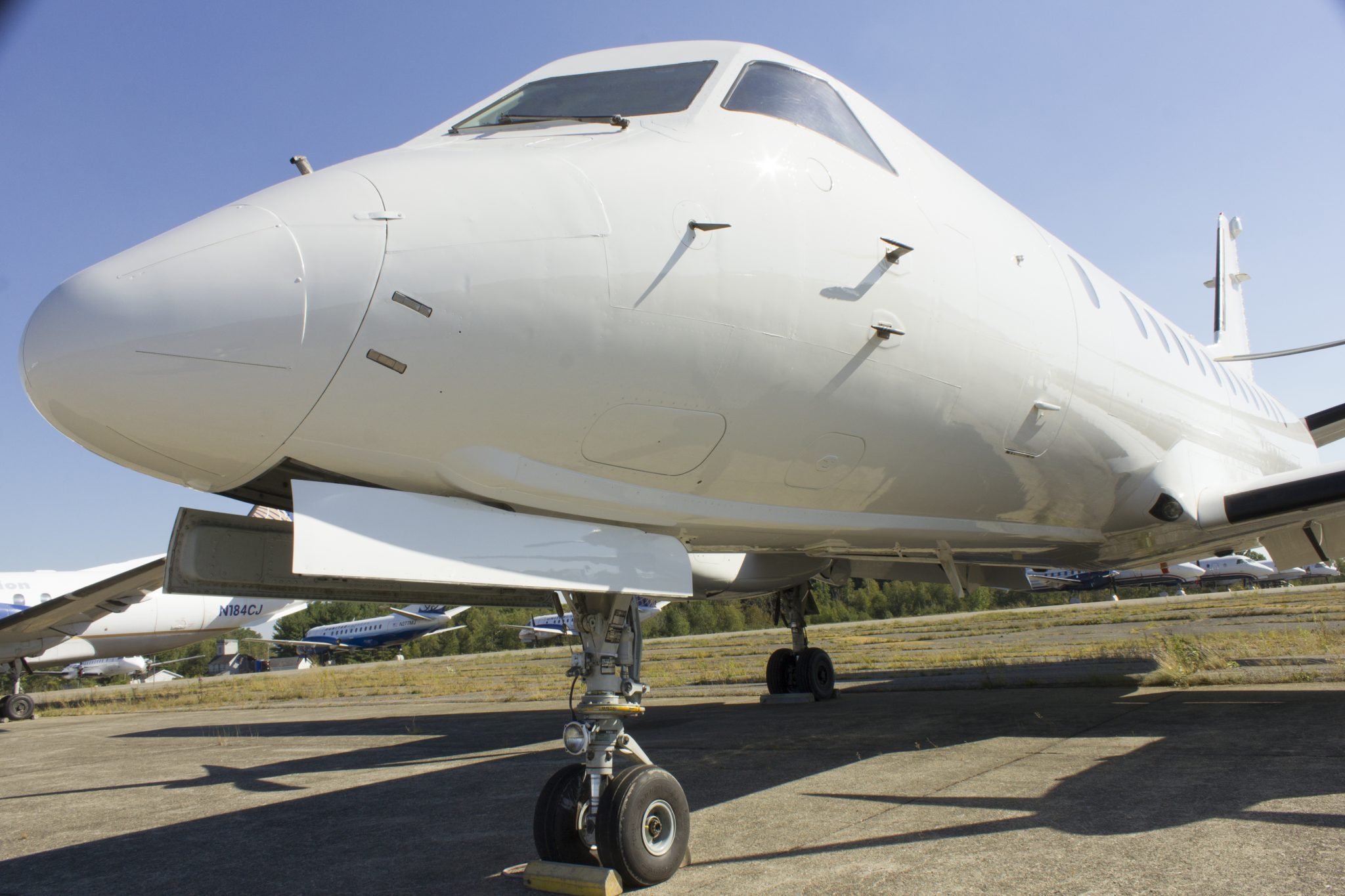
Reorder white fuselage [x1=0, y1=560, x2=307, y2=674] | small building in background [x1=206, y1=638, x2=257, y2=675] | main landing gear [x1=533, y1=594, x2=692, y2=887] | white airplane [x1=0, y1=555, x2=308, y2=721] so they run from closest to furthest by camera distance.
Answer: main landing gear [x1=533, y1=594, x2=692, y2=887] < white airplane [x1=0, y1=555, x2=308, y2=721] < white fuselage [x1=0, y1=560, x2=307, y2=674] < small building in background [x1=206, y1=638, x2=257, y2=675]

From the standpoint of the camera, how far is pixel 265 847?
4.80m

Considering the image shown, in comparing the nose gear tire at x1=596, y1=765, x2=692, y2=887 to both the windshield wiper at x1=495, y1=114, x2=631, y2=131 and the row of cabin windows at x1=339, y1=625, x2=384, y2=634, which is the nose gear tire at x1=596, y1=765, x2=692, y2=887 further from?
the row of cabin windows at x1=339, y1=625, x2=384, y2=634

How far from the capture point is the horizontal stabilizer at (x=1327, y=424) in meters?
11.1

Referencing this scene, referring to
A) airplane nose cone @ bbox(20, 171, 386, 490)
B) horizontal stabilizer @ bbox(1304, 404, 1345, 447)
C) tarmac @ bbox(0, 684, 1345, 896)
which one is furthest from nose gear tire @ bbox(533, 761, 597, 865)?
horizontal stabilizer @ bbox(1304, 404, 1345, 447)

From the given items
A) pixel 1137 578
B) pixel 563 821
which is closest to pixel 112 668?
pixel 563 821

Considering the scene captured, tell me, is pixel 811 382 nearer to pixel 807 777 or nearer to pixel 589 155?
pixel 589 155

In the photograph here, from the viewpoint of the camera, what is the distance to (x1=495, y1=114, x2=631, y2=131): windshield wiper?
3775 mm

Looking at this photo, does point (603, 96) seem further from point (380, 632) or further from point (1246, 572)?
point (1246, 572)

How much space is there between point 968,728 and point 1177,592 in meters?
65.0

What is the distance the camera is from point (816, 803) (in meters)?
4.89

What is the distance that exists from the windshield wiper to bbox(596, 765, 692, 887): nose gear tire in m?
2.83

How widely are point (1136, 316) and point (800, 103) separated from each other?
14.0ft

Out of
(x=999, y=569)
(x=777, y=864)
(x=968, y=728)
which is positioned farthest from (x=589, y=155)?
(x=999, y=569)

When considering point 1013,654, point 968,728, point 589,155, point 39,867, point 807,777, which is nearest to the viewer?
point 589,155
